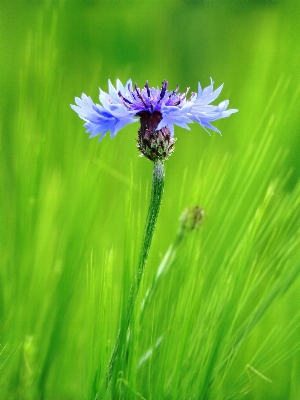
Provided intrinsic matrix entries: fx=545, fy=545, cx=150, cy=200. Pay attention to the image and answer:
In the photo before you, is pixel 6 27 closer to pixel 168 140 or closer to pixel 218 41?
pixel 218 41

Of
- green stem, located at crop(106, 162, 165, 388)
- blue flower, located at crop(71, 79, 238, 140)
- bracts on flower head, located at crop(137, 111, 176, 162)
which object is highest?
blue flower, located at crop(71, 79, 238, 140)

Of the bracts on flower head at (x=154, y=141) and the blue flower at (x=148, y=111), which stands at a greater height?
the blue flower at (x=148, y=111)

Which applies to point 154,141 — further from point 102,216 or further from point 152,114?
point 102,216

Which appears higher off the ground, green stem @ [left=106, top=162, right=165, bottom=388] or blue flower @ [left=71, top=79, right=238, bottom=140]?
blue flower @ [left=71, top=79, right=238, bottom=140]

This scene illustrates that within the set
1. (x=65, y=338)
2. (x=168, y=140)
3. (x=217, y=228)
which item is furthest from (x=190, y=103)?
(x=65, y=338)

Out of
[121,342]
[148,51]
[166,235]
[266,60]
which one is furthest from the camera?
[148,51]
